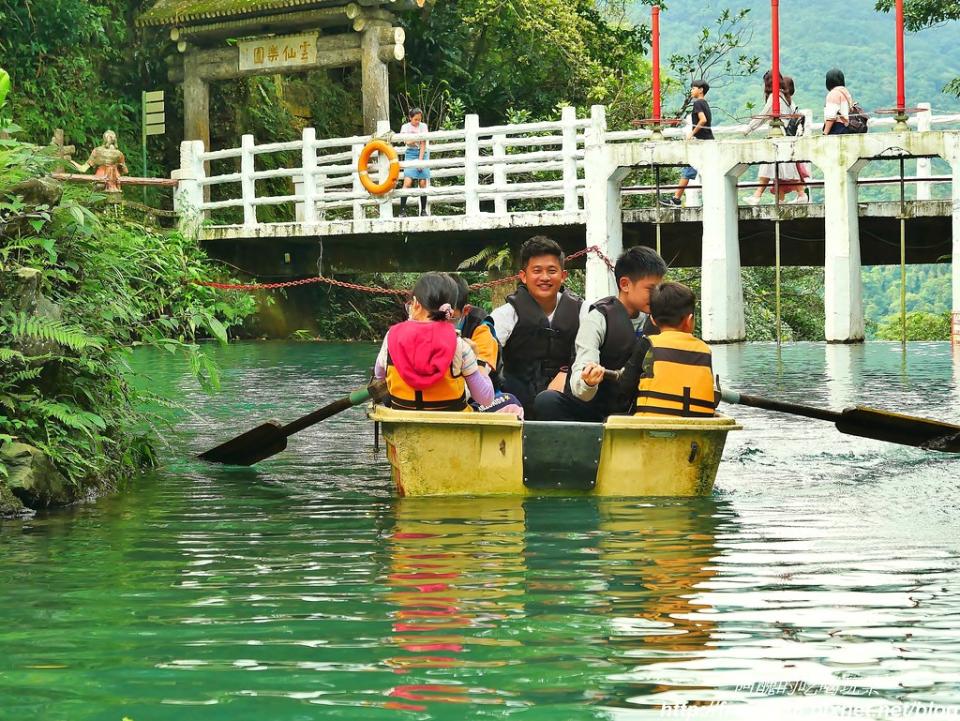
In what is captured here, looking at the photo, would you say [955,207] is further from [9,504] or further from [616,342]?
[9,504]

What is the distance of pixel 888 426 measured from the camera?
945cm

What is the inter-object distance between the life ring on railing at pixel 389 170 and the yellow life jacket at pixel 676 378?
1323cm

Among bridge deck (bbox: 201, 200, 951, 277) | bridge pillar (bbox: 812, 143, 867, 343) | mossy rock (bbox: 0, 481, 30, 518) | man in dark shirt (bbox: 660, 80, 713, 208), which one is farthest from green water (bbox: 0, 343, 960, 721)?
bridge deck (bbox: 201, 200, 951, 277)

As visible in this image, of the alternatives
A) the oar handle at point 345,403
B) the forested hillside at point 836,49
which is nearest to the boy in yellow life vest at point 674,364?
the oar handle at point 345,403

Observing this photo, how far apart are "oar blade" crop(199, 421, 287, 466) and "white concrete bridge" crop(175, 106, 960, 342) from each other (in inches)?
387

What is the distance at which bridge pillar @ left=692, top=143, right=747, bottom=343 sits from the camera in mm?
19547

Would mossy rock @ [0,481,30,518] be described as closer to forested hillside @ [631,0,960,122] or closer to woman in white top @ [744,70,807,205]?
woman in white top @ [744,70,807,205]

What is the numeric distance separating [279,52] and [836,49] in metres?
72.7

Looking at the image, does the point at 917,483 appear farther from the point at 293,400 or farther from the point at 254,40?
the point at 254,40

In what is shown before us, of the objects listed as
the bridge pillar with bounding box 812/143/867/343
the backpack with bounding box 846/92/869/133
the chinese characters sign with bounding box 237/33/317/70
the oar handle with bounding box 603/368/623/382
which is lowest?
the oar handle with bounding box 603/368/623/382

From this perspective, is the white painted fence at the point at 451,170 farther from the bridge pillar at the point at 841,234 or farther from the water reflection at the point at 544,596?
the water reflection at the point at 544,596

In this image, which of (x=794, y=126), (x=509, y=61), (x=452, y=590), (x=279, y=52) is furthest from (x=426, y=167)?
(x=452, y=590)

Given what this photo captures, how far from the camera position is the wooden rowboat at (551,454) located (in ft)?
26.0

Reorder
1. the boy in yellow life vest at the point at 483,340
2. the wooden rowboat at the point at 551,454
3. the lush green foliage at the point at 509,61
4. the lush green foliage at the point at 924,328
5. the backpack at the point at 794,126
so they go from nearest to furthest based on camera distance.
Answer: the wooden rowboat at the point at 551,454, the boy in yellow life vest at the point at 483,340, the backpack at the point at 794,126, the lush green foliage at the point at 509,61, the lush green foliage at the point at 924,328
